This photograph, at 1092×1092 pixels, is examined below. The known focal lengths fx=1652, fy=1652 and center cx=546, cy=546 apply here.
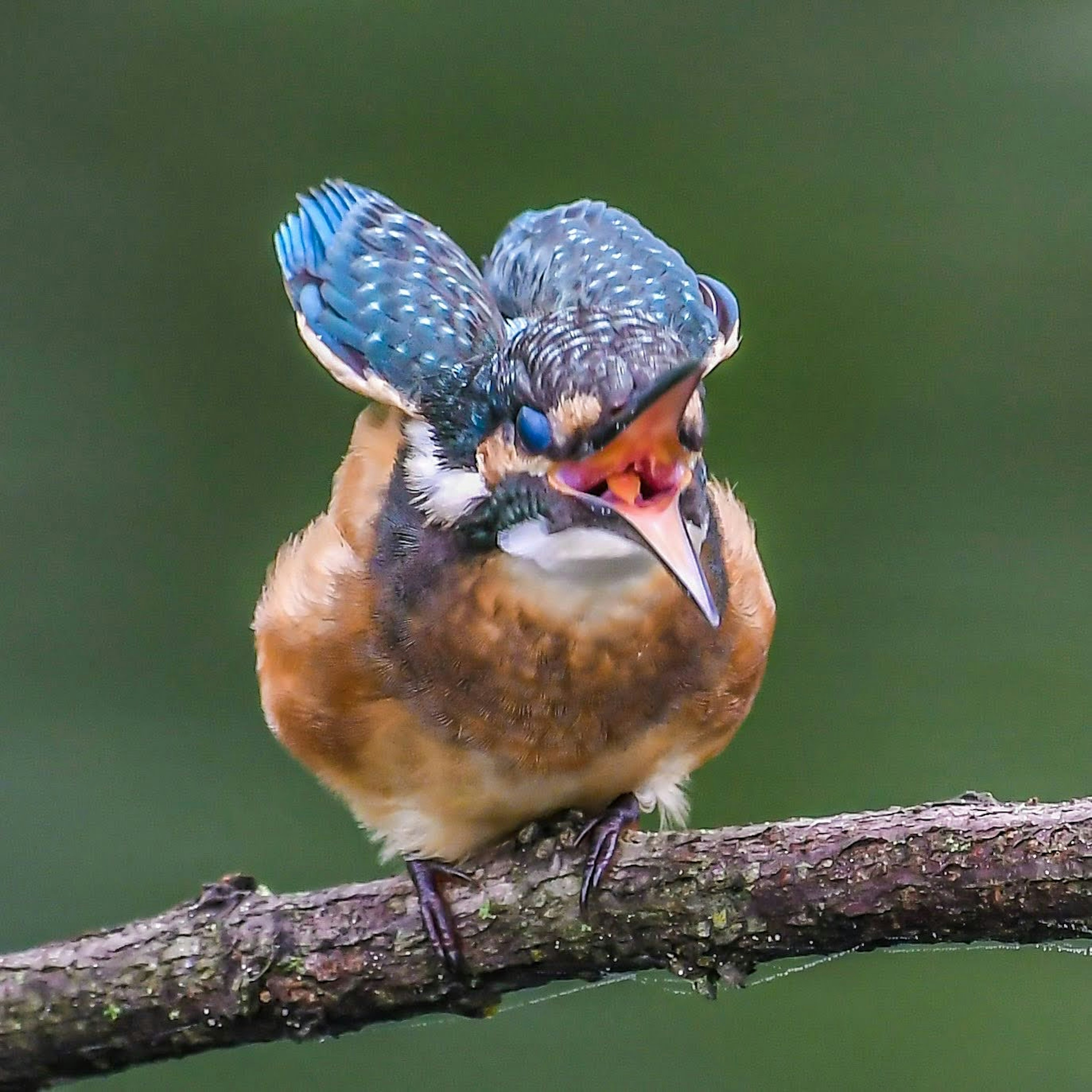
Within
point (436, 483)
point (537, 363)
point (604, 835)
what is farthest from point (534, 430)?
point (604, 835)

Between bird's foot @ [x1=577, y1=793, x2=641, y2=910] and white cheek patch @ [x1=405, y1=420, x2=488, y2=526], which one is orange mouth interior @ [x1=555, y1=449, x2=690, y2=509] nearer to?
white cheek patch @ [x1=405, y1=420, x2=488, y2=526]

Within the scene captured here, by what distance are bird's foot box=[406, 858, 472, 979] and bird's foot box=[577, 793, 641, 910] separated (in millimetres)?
82

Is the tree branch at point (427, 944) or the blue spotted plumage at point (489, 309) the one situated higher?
the blue spotted plumage at point (489, 309)

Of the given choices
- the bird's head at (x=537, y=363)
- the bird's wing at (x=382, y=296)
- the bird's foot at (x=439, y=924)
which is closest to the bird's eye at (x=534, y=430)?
the bird's head at (x=537, y=363)

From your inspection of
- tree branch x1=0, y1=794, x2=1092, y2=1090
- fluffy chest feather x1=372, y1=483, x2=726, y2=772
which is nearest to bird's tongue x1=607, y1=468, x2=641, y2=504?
fluffy chest feather x1=372, y1=483, x2=726, y2=772

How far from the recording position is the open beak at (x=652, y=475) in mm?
788

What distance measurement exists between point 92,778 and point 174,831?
0.14 m

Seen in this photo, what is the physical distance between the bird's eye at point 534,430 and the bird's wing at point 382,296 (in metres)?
0.19

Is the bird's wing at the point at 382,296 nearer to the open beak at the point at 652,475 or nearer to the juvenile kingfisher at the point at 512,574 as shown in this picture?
the juvenile kingfisher at the point at 512,574

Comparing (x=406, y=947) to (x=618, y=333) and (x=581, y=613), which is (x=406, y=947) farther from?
(x=618, y=333)

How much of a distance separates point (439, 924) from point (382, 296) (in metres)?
0.47

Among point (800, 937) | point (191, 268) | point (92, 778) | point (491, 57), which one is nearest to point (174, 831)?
point (92, 778)

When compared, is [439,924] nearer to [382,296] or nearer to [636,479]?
[636,479]

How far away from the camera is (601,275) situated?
1.23m
